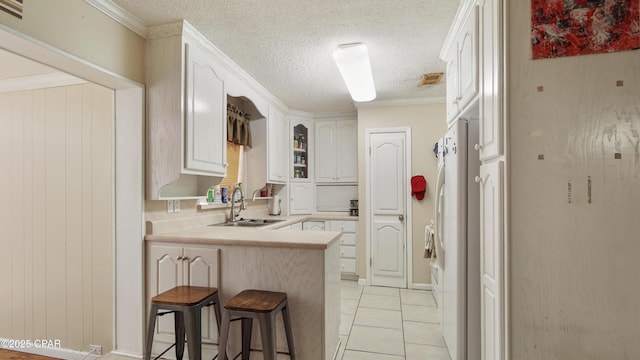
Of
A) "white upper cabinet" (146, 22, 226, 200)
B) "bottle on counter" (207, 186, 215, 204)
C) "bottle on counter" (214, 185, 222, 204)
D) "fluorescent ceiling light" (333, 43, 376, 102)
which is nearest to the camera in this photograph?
"white upper cabinet" (146, 22, 226, 200)

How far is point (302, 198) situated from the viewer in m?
4.61

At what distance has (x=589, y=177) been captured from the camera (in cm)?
119

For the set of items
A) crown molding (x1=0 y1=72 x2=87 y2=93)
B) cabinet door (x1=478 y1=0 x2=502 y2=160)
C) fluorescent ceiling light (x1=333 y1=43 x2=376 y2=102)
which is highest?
fluorescent ceiling light (x1=333 y1=43 x2=376 y2=102)

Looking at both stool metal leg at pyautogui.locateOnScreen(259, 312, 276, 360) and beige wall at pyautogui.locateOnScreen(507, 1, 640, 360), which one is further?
stool metal leg at pyautogui.locateOnScreen(259, 312, 276, 360)

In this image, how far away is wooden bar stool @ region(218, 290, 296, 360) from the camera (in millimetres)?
1688

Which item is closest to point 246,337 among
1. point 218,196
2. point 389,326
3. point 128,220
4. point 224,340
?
point 224,340

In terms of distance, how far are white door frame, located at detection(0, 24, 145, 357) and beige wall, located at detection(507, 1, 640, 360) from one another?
91.1 inches

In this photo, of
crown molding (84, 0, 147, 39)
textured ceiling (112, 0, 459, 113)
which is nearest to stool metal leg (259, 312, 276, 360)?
textured ceiling (112, 0, 459, 113)

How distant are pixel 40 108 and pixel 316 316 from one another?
2844 millimetres

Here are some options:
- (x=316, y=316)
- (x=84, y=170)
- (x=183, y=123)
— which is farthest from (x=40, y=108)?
(x=316, y=316)

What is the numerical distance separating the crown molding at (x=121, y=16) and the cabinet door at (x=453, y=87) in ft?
7.44

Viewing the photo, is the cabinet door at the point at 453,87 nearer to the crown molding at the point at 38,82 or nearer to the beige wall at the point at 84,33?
the beige wall at the point at 84,33

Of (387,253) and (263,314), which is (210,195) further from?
(387,253)

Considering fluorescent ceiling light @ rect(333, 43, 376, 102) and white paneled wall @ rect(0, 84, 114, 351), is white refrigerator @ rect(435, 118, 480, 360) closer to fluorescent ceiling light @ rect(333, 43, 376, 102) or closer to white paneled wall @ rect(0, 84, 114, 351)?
fluorescent ceiling light @ rect(333, 43, 376, 102)
